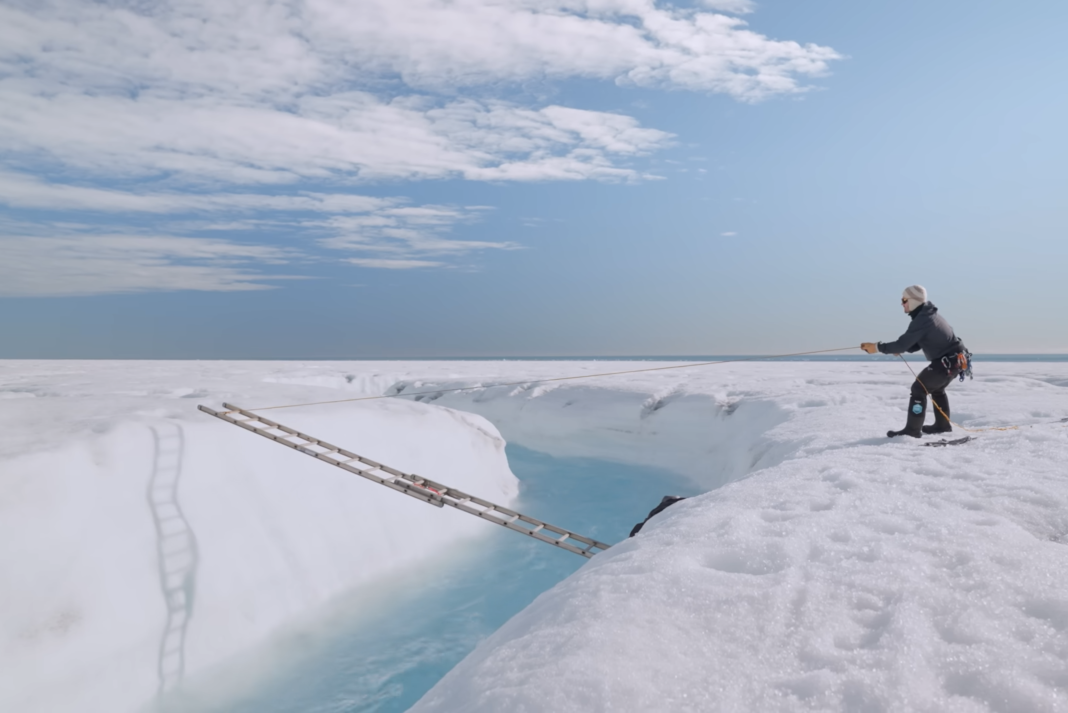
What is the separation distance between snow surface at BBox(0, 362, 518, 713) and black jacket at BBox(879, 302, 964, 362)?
5.12 metres

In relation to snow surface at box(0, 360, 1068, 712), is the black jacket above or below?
above

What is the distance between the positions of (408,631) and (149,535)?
2.17 meters

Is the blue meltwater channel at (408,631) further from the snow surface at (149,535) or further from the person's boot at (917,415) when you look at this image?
the person's boot at (917,415)

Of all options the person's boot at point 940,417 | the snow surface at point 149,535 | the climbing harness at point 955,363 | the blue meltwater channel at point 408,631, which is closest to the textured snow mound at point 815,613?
the climbing harness at point 955,363

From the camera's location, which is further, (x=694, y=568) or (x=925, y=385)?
(x=925, y=385)

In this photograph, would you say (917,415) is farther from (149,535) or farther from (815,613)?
(149,535)

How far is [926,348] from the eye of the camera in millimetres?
5062

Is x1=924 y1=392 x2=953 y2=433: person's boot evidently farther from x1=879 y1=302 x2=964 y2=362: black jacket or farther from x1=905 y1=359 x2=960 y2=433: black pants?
x1=879 y1=302 x2=964 y2=362: black jacket

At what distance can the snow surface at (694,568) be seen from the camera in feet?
5.55

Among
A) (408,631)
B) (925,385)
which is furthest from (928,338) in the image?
(408,631)

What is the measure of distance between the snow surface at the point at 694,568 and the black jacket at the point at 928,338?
802 millimetres

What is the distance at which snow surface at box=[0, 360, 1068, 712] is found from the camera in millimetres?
1691

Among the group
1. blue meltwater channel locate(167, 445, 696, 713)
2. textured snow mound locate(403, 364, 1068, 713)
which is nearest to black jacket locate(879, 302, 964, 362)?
textured snow mound locate(403, 364, 1068, 713)

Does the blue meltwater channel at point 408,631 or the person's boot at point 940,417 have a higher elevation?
the person's boot at point 940,417
